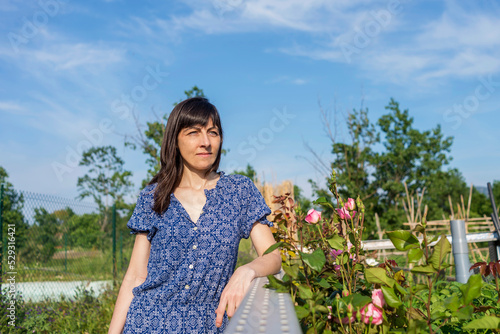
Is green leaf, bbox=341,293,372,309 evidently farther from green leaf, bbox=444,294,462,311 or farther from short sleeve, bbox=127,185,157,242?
short sleeve, bbox=127,185,157,242

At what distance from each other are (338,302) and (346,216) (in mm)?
287

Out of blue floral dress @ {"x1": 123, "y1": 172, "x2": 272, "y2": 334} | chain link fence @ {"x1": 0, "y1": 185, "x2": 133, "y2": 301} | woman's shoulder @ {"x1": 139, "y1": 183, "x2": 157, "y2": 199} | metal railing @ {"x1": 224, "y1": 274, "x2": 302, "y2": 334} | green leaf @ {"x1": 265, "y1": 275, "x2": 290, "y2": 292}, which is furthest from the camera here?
chain link fence @ {"x1": 0, "y1": 185, "x2": 133, "y2": 301}

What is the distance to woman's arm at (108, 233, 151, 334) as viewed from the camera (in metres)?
1.72

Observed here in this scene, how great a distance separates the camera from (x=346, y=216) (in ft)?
3.71

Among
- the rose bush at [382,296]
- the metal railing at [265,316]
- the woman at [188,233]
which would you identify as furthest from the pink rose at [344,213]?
the woman at [188,233]

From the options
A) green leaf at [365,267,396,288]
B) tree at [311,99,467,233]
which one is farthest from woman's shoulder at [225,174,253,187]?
tree at [311,99,467,233]

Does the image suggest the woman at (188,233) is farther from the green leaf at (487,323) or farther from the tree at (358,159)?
the tree at (358,159)

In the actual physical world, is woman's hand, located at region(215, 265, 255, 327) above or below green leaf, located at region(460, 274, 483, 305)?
below

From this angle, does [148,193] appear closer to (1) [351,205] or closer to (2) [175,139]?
(2) [175,139]

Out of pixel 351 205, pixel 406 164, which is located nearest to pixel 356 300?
pixel 351 205

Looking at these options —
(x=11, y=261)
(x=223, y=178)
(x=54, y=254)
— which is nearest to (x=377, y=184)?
(x=54, y=254)

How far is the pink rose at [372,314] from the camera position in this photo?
0.86m

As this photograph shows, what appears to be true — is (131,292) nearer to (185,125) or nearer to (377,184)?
(185,125)

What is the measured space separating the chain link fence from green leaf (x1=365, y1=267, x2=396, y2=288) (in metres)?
5.08
